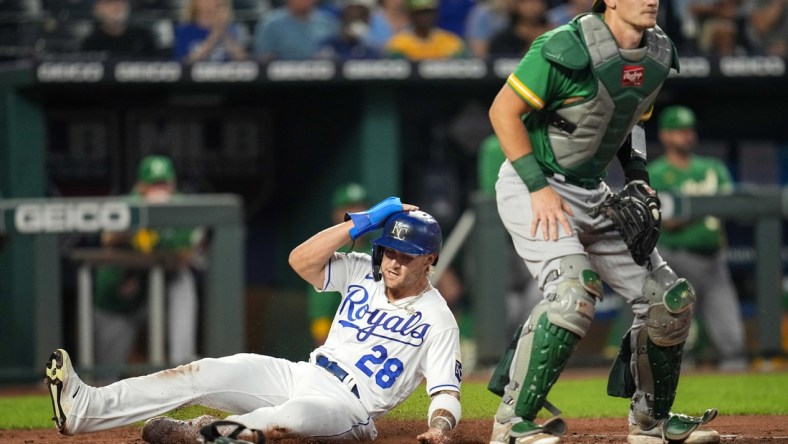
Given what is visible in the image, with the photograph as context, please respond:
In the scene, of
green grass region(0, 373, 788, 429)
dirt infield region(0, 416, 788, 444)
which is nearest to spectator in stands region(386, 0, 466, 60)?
green grass region(0, 373, 788, 429)

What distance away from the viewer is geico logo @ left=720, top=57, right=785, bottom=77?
391 inches

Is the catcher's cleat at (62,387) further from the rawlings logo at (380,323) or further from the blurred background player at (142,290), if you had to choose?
the blurred background player at (142,290)

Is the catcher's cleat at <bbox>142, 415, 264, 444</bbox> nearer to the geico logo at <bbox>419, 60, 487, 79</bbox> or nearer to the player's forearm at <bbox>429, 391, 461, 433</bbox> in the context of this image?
the player's forearm at <bbox>429, 391, 461, 433</bbox>

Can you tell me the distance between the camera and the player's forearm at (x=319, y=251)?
4559 millimetres

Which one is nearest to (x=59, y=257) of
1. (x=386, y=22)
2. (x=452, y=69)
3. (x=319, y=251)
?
(x=452, y=69)

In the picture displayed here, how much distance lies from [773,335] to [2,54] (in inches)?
233

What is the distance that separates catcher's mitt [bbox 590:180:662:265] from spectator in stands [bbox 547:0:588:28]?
591 cm

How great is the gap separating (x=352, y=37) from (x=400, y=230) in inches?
224

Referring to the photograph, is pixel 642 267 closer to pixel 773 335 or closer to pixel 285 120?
pixel 773 335

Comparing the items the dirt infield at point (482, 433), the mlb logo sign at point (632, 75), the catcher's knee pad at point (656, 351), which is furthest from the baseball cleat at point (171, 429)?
the mlb logo sign at point (632, 75)

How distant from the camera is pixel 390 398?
178 inches

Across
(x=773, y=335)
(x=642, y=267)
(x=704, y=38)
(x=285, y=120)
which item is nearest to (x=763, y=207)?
(x=773, y=335)

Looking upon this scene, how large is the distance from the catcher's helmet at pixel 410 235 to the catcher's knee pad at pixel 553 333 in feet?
1.48

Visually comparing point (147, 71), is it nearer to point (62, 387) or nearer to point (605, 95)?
point (62, 387)
